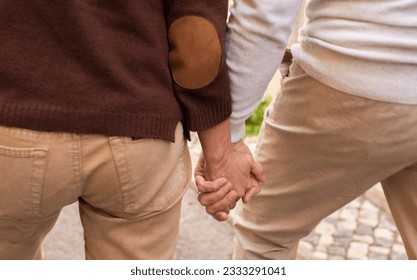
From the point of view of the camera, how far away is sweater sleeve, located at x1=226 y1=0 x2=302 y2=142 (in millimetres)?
1947

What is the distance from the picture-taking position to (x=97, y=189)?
1762 millimetres

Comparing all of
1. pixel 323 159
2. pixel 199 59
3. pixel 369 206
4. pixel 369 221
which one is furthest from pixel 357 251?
pixel 199 59

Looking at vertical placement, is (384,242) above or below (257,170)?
below

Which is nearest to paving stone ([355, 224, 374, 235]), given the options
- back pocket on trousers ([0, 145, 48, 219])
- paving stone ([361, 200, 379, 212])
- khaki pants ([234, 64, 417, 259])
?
paving stone ([361, 200, 379, 212])

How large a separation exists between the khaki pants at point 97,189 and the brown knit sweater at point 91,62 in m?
0.04

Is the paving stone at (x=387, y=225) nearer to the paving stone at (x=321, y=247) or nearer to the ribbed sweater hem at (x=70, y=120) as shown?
the paving stone at (x=321, y=247)

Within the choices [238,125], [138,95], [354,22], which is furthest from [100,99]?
[354,22]

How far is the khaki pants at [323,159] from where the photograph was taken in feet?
6.92

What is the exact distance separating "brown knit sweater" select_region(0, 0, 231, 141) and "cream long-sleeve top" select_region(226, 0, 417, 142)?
27cm

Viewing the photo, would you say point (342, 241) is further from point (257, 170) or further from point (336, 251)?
point (257, 170)

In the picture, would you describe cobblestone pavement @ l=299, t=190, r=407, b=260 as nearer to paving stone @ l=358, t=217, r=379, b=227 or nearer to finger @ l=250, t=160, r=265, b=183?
paving stone @ l=358, t=217, r=379, b=227

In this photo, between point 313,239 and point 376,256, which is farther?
point 313,239

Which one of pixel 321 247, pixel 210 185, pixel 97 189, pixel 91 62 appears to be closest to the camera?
pixel 91 62

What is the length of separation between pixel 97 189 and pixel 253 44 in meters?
0.59
